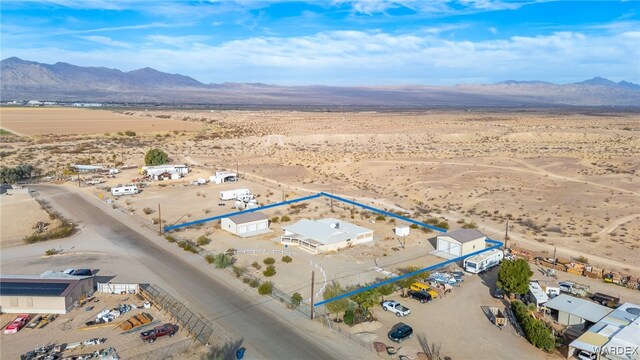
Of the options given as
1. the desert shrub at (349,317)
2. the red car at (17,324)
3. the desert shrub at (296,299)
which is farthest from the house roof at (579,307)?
the red car at (17,324)

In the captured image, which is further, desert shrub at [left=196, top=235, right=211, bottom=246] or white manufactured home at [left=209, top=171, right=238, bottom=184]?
white manufactured home at [left=209, top=171, right=238, bottom=184]

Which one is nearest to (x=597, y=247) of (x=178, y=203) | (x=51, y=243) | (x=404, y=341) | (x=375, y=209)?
(x=375, y=209)

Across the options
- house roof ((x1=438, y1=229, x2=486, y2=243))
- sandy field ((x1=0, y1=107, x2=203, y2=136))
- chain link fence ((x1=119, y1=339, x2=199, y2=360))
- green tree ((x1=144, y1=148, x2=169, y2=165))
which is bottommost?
chain link fence ((x1=119, y1=339, x2=199, y2=360))

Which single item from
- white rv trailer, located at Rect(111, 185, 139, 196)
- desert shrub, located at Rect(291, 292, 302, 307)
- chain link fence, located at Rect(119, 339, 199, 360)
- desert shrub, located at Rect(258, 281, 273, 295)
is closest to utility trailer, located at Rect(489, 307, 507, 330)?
desert shrub, located at Rect(291, 292, 302, 307)

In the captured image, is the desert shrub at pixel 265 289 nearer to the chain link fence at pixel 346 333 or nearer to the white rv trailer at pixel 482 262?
the chain link fence at pixel 346 333

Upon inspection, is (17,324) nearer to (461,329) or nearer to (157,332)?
(157,332)

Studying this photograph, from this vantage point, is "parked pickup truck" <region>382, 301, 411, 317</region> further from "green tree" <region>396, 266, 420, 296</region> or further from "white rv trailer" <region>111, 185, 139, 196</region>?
"white rv trailer" <region>111, 185, 139, 196</region>
